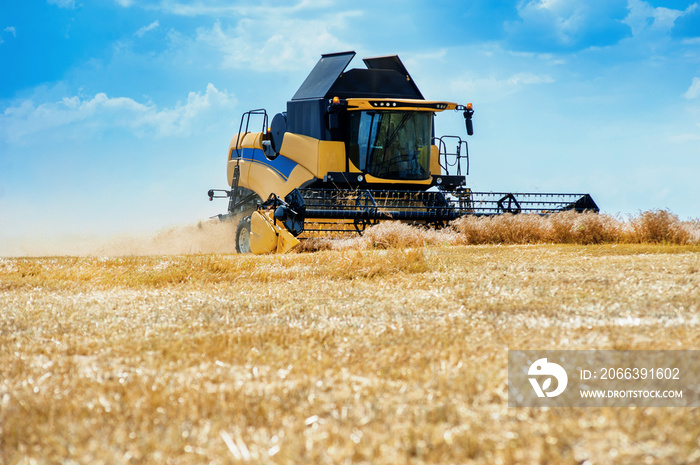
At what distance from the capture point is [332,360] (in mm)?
3275

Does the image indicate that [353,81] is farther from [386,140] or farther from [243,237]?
[243,237]

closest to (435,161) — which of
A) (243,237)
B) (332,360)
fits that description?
(243,237)

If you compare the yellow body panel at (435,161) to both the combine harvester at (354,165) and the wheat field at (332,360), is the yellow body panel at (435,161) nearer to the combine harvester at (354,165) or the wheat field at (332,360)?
the combine harvester at (354,165)

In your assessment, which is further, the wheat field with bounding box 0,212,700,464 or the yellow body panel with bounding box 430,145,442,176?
the yellow body panel with bounding box 430,145,442,176

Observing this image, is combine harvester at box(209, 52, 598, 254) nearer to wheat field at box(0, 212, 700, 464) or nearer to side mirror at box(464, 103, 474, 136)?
side mirror at box(464, 103, 474, 136)

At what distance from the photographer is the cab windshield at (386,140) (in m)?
12.9

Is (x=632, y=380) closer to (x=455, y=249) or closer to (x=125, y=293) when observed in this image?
(x=125, y=293)

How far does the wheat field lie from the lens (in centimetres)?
216

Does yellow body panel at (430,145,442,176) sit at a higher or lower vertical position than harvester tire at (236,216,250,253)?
higher

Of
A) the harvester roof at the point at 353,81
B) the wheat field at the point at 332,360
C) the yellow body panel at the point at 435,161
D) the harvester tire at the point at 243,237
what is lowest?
the wheat field at the point at 332,360

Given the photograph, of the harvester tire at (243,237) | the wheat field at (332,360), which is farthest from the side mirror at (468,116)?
the wheat field at (332,360)

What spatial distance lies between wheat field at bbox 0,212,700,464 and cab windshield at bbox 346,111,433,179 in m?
6.00

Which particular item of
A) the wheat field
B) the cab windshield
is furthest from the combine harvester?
the wheat field

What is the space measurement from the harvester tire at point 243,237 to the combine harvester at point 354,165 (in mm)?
20
